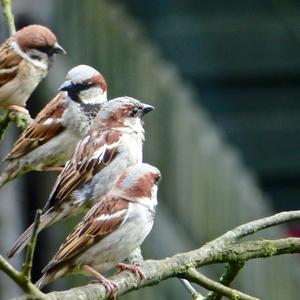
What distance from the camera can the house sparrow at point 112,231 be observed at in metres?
4.79

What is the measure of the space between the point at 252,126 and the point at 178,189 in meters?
4.69

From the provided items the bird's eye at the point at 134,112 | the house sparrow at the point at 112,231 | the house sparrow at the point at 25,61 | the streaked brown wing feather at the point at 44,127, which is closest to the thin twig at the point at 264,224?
the house sparrow at the point at 112,231

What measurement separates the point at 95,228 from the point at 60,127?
1283mm

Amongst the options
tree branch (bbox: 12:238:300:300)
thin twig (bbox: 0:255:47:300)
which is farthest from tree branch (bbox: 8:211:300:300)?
thin twig (bbox: 0:255:47:300)

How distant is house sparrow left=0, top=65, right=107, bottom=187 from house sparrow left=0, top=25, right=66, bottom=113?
51 centimetres

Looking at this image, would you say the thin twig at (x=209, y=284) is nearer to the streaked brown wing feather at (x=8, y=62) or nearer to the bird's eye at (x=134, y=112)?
the bird's eye at (x=134, y=112)

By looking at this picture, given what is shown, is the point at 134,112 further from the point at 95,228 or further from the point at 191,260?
the point at 191,260

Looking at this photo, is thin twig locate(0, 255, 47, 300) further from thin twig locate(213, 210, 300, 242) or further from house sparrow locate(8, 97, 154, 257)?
house sparrow locate(8, 97, 154, 257)

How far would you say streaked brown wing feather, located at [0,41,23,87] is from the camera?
6.70 m

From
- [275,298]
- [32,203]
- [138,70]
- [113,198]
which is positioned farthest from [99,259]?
[32,203]

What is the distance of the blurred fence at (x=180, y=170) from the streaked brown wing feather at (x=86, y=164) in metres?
1.13

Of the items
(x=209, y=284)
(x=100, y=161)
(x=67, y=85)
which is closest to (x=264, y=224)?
(x=209, y=284)

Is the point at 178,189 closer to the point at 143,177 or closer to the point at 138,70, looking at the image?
the point at 138,70

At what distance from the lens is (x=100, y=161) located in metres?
5.42
